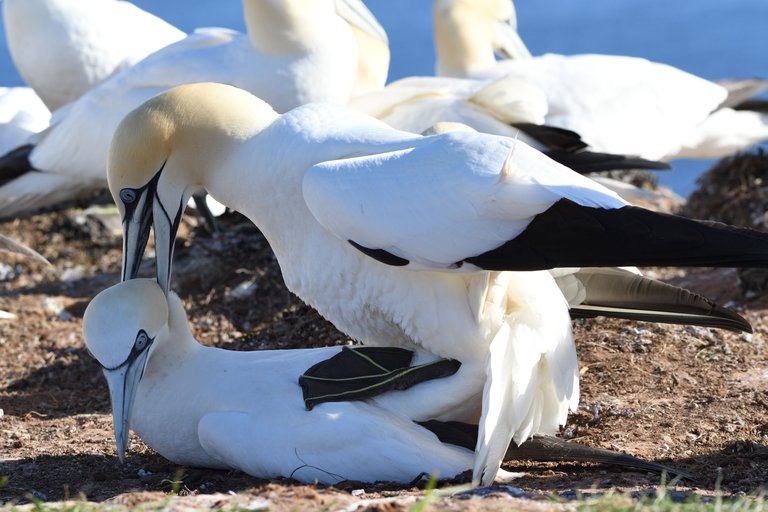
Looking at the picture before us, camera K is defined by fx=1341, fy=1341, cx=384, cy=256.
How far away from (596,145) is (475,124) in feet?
4.40

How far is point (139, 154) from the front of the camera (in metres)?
4.25

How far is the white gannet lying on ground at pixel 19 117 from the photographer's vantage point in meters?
8.70

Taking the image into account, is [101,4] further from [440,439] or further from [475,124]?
[440,439]

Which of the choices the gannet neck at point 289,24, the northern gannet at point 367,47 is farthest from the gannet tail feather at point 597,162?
the northern gannet at point 367,47

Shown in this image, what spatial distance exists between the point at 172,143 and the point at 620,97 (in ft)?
13.8

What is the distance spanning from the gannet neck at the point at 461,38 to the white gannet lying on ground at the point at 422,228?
468cm

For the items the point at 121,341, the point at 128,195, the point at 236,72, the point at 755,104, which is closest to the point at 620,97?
the point at 755,104

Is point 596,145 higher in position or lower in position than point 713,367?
higher

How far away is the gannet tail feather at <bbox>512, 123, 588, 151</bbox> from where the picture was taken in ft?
21.9

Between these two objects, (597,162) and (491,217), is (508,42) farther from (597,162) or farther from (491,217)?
(491,217)

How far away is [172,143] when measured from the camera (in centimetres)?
428

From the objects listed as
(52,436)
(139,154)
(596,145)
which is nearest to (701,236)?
(139,154)

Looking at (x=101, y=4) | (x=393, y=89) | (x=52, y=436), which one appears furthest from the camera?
(x=101, y=4)

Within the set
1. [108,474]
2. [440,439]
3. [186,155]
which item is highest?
[186,155]
